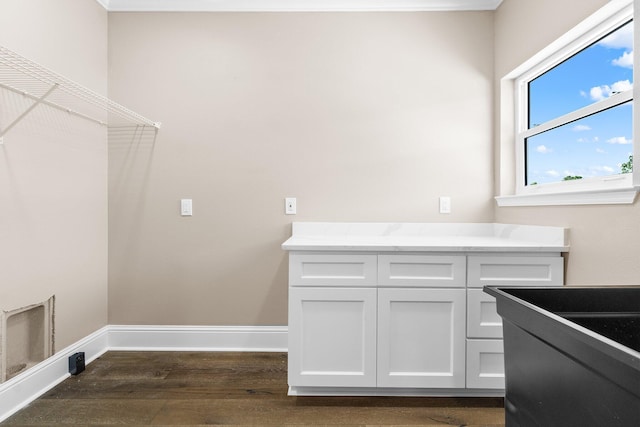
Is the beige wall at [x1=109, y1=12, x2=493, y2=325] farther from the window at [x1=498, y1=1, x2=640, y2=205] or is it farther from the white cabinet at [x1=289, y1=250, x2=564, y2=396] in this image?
the white cabinet at [x1=289, y1=250, x2=564, y2=396]

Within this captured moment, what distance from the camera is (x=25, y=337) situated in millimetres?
1754

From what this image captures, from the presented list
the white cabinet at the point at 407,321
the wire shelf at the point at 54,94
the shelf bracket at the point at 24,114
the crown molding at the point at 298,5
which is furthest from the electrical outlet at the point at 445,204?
the shelf bracket at the point at 24,114

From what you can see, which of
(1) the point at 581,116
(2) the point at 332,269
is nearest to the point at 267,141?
(2) the point at 332,269

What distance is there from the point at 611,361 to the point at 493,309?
4.71 ft

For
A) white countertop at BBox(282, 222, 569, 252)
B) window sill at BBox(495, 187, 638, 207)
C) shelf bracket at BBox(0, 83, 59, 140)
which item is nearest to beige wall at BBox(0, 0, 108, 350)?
shelf bracket at BBox(0, 83, 59, 140)

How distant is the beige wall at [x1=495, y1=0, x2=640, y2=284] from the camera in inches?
54.7

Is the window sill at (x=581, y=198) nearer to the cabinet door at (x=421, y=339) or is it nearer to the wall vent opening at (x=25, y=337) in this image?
the cabinet door at (x=421, y=339)

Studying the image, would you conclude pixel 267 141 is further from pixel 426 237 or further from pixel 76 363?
pixel 76 363

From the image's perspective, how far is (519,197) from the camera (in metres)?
2.03

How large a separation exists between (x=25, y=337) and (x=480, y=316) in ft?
7.76

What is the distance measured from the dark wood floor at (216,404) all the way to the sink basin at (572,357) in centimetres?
113

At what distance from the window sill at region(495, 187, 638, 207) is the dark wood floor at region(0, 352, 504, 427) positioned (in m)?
1.08

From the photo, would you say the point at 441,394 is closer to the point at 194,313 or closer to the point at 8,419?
the point at 194,313

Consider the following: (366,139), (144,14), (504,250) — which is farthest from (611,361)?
(144,14)
